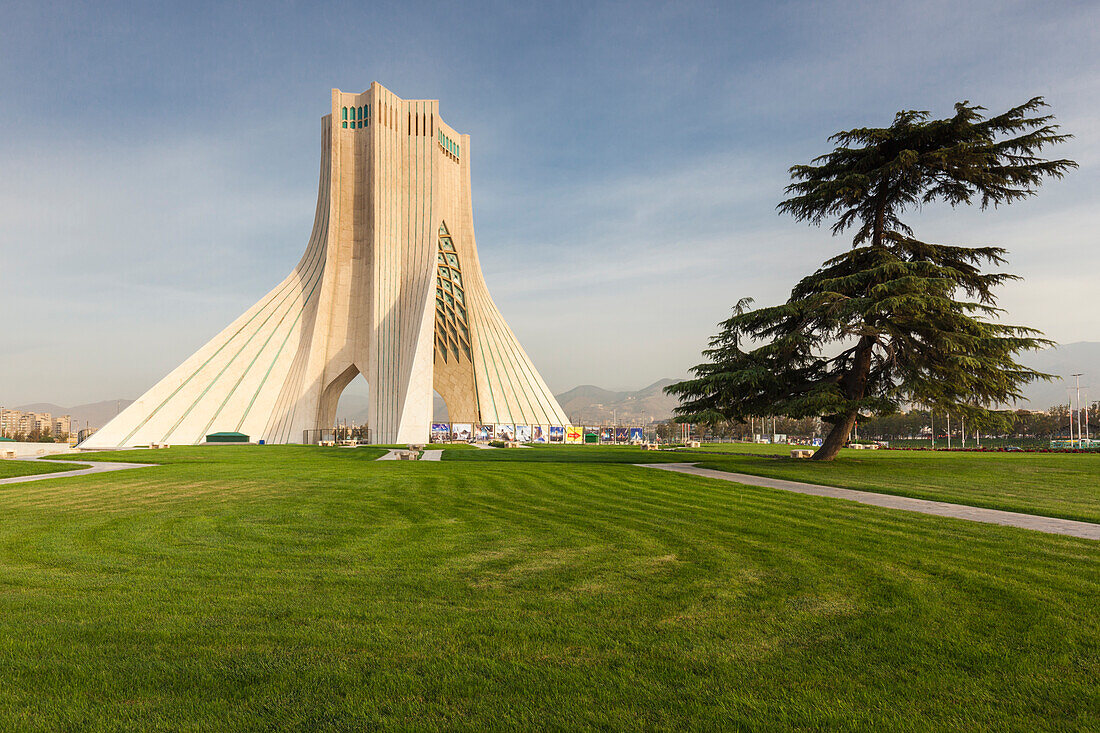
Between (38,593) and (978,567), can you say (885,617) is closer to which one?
(978,567)

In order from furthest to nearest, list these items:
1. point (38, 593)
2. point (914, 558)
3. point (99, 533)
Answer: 1. point (99, 533)
2. point (914, 558)
3. point (38, 593)

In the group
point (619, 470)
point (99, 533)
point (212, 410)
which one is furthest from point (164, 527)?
point (212, 410)

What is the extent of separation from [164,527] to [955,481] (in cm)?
1430

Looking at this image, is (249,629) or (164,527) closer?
(249,629)

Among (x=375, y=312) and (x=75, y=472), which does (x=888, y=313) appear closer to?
(x=75, y=472)

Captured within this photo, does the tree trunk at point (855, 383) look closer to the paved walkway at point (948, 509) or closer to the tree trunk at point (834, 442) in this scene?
the tree trunk at point (834, 442)

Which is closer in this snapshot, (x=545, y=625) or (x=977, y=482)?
(x=545, y=625)

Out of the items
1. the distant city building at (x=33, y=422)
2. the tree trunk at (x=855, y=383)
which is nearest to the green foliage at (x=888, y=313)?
the tree trunk at (x=855, y=383)

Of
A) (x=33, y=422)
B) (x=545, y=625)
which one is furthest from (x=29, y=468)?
(x=33, y=422)

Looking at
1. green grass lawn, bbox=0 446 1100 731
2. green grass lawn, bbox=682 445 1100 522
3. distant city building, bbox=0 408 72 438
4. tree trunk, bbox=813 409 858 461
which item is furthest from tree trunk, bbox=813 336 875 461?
distant city building, bbox=0 408 72 438

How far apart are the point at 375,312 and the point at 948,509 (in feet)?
123

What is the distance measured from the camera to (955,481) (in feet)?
43.5

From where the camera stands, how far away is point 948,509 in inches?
348

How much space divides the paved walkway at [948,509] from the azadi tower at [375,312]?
2802 cm
